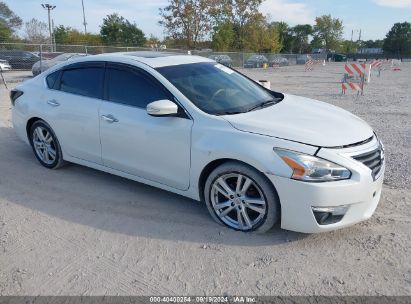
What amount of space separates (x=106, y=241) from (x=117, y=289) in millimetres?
733

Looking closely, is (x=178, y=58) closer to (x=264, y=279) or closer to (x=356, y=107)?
(x=264, y=279)

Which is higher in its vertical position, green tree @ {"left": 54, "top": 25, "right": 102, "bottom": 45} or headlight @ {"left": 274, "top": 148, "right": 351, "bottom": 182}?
green tree @ {"left": 54, "top": 25, "right": 102, "bottom": 45}

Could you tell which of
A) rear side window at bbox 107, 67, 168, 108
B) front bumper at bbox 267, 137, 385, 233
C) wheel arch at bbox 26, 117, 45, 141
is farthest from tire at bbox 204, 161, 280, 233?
wheel arch at bbox 26, 117, 45, 141

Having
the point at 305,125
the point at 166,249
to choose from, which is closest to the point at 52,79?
the point at 166,249

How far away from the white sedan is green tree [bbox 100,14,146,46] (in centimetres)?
5109

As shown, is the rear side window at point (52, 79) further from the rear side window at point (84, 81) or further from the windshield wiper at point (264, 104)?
the windshield wiper at point (264, 104)

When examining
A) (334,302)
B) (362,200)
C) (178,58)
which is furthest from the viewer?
(178,58)

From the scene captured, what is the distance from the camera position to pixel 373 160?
339cm

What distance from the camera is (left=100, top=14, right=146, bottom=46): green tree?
54.1 m

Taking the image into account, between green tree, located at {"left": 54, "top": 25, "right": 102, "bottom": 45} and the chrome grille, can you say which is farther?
green tree, located at {"left": 54, "top": 25, "right": 102, "bottom": 45}

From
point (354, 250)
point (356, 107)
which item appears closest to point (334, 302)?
point (354, 250)

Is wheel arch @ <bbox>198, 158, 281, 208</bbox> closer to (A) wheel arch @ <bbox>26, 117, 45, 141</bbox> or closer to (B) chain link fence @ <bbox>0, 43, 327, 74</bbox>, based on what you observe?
(A) wheel arch @ <bbox>26, 117, 45, 141</bbox>

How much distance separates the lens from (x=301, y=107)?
414 centimetres

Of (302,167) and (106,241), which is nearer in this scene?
(302,167)
